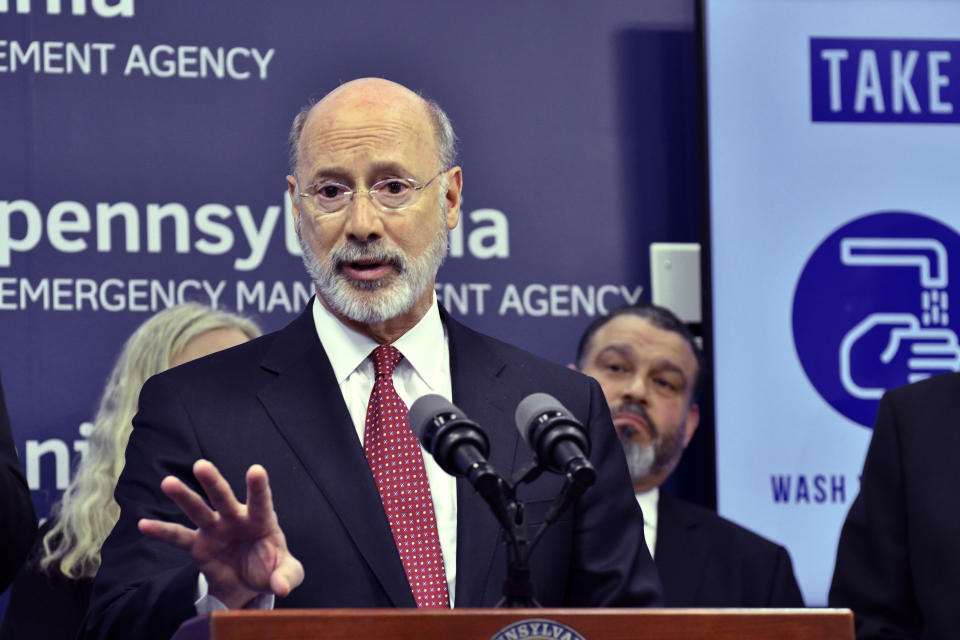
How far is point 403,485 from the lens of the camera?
7.75 ft

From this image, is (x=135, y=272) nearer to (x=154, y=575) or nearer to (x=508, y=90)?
(x=508, y=90)

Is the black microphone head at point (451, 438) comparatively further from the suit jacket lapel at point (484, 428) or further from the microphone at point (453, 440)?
the suit jacket lapel at point (484, 428)

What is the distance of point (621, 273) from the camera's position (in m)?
4.79

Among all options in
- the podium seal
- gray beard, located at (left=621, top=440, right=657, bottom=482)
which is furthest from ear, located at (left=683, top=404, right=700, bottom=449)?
the podium seal

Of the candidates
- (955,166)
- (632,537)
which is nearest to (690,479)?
(955,166)

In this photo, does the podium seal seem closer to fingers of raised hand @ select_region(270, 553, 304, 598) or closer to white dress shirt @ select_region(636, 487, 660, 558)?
fingers of raised hand @ select_region(270, 553, 304, 598)

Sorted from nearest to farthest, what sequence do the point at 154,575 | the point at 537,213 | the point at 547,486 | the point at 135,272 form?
the point at 154,575 < the point at 547,486 < the point at 135,272 < the point at 537,213

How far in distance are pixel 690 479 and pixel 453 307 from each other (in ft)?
3.43

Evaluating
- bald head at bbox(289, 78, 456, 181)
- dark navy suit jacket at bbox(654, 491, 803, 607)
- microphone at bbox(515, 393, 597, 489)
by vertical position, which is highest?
bald head at bbox(289, 78, 456, 181)

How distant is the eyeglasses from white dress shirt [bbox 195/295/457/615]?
0.20 metres

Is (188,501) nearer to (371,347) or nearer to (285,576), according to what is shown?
(285,576)

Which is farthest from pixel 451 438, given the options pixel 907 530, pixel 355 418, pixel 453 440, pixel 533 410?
pixel 907 530

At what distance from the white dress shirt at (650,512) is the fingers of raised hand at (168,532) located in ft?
9.35

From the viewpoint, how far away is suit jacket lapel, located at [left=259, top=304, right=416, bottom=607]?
7.31ft
